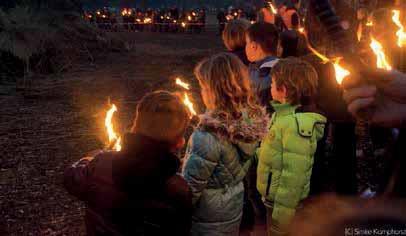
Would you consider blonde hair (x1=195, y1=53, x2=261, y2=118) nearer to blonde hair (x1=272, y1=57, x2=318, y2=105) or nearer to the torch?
blonde hair (x1=272, y1=57, x2=318, y2=105)

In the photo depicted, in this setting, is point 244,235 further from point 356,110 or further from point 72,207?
point 356,110

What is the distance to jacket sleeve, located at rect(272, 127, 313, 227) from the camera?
329 cm

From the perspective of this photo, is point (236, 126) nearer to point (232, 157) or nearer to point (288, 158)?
point (232, 157)

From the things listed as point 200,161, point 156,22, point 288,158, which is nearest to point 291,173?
point 288,158

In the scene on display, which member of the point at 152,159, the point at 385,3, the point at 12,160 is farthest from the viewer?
the point at 12,160

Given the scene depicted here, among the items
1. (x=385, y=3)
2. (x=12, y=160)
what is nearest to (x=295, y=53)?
(x=385, y=3)

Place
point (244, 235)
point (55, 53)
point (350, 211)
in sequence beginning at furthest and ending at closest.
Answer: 1. point (55, 53)
2. point (244, 235)
3. point (350, 211)

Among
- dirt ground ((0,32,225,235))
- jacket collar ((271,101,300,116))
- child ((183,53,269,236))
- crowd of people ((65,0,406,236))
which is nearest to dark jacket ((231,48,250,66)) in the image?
crowd of people ((65,0,406,236))

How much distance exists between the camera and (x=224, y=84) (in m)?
3.14

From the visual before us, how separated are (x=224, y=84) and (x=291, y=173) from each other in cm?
80

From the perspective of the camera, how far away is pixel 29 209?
202 inches

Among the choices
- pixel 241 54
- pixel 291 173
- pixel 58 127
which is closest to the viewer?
pixel 291 173

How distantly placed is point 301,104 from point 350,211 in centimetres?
227

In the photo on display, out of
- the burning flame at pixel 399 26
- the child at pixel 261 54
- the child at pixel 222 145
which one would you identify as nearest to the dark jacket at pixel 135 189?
the child at pixel 222 145
